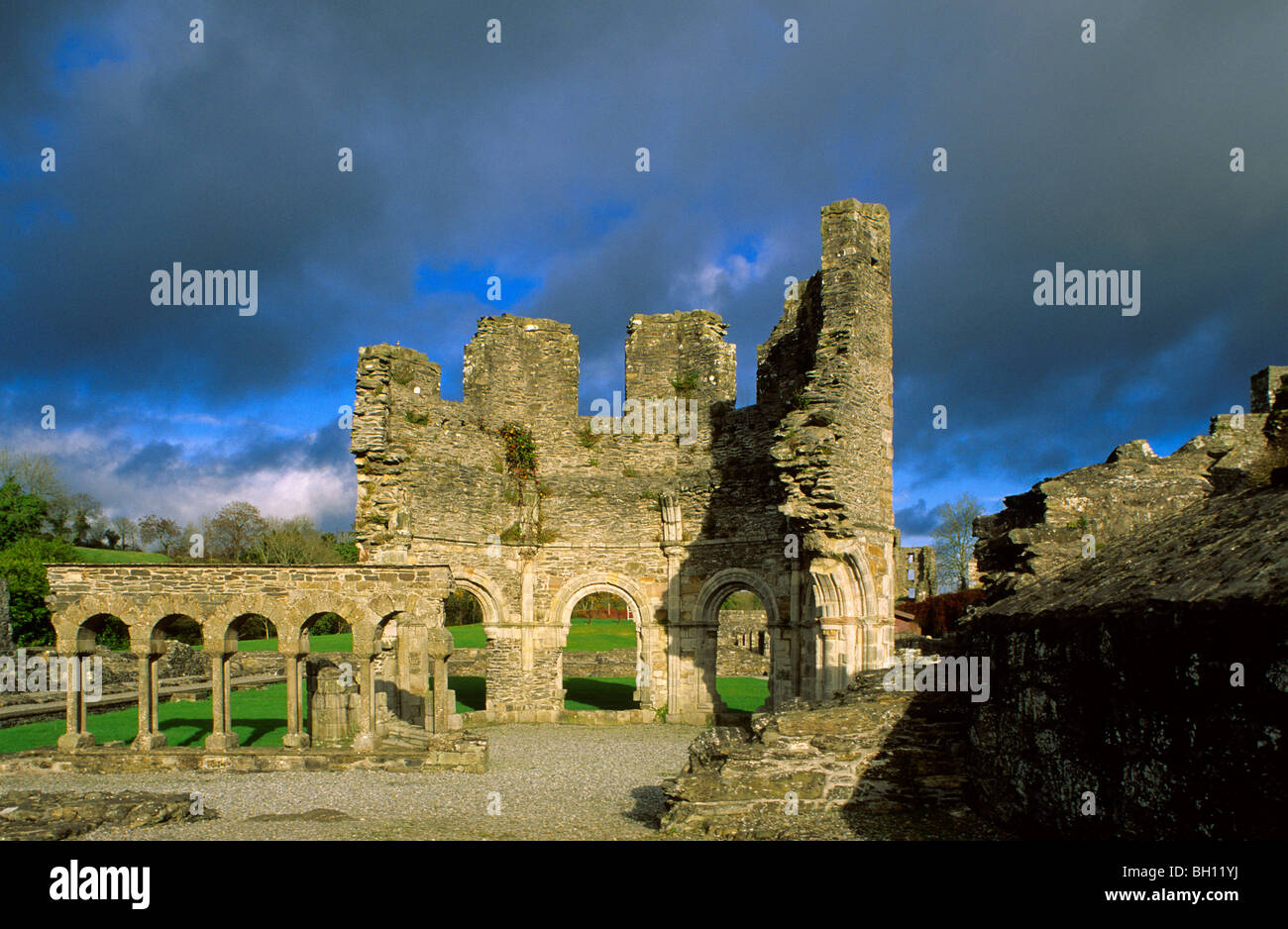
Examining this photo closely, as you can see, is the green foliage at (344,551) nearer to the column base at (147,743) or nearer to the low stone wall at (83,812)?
the column base at (147,743)

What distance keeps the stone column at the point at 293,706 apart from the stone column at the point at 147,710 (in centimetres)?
209

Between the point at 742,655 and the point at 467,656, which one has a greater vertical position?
the point at 467,656

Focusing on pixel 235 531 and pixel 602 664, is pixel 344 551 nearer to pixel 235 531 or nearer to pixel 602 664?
pixel 235 531

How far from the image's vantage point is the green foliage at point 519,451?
21.9 metres

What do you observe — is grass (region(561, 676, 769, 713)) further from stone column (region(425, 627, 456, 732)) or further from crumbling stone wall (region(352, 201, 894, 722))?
stone column (region(425, 627, 456, 732))

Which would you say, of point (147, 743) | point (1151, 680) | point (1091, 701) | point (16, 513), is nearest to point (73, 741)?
point (147, 743)

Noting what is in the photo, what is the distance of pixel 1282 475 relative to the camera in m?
5.28

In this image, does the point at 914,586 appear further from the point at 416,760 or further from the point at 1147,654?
the point at 1147,654

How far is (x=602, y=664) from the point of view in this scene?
106ft

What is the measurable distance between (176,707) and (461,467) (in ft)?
36.4

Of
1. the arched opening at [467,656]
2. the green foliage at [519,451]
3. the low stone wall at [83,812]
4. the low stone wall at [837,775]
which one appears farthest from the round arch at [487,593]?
the low stone wall at [837,775]

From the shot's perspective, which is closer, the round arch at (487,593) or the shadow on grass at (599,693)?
the round arch at (487,593)

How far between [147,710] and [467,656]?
18.9 meters

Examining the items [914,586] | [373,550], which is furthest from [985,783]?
[914,586]
